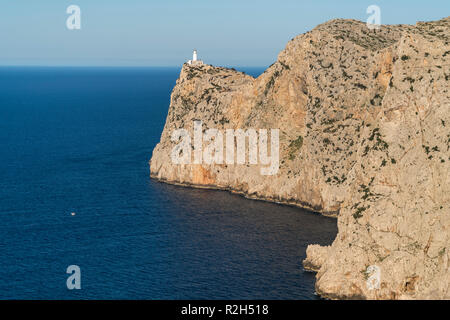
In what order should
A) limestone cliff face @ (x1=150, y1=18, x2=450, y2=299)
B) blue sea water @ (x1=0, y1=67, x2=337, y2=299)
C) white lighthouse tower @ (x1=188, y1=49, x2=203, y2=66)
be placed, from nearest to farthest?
limestone cliff face @ (x1=150, y1=18, x2=450, y2=299) → blue sea water @ (x1=0, y1=67, x2=337, y2=299) → white lighthouse tower @ (x1=188, y1=49, x2=203, y2=66)

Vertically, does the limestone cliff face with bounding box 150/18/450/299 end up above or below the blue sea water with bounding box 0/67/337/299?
above

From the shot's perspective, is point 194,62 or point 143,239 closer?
point 143,239

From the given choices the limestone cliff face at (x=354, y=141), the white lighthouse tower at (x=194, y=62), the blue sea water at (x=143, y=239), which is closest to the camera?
the limestone cliff face at (x=354, y=141)

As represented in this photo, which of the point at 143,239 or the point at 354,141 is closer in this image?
the point at 143,239

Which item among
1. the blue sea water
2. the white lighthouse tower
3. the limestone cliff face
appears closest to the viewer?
the limestone cliff face

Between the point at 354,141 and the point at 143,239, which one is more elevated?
the point at 354,141

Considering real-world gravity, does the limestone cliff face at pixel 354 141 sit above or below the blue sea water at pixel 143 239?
above

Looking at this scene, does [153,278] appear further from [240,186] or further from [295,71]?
[295,71]
